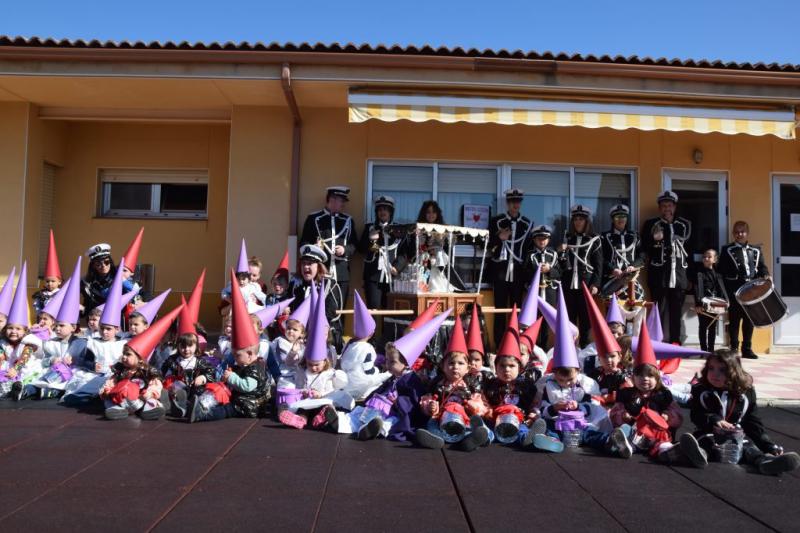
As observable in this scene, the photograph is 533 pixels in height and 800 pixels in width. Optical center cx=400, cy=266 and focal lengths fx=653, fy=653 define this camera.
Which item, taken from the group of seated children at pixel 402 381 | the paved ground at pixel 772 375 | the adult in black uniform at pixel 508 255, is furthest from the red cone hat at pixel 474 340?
the adult in black uniform at pixel 508 255

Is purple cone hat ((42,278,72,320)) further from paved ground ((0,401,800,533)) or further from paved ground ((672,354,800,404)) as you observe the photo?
paved ground ((672,354,800,404))

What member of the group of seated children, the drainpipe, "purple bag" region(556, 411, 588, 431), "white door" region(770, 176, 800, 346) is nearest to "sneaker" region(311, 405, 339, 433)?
the group of seated children

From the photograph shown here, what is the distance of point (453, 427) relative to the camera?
4.38 m

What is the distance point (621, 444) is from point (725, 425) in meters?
0.64

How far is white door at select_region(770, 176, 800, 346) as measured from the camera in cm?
914

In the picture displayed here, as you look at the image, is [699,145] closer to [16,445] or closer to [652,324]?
[652,324]

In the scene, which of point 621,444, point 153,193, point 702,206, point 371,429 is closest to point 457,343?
point 371,429

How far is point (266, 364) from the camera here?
5.80 m

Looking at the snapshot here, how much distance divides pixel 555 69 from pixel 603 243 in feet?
7.58

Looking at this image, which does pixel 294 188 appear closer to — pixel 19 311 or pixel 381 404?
pixel 19 311

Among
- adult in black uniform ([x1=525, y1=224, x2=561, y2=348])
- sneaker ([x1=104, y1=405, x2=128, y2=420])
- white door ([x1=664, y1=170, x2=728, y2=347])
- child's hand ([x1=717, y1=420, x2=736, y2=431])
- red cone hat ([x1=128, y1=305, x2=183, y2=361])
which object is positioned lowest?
sneaker ([x1=104, y1=405, x2=128, y2=420])

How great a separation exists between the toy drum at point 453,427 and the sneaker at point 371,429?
43 cm

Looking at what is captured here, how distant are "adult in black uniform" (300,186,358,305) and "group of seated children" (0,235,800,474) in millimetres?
1590

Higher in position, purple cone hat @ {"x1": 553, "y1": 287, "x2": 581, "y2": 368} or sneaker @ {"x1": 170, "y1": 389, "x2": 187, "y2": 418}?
purple cone hat @ {"x1": 553, "y1": 287, "x2": 581, "y2": 368}
